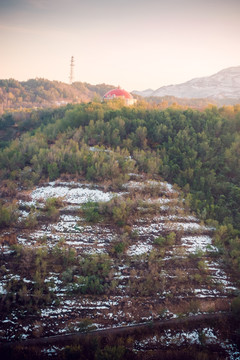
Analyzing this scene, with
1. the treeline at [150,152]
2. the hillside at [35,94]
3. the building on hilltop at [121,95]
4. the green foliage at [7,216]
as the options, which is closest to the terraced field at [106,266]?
the green foliage at [7,216]

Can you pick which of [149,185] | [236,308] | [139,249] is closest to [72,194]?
[149,185]

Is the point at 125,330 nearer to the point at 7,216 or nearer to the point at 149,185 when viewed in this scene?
the point at 7,216

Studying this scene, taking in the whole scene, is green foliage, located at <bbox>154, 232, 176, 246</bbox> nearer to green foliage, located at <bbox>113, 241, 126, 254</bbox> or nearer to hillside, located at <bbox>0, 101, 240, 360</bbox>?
hillside, located at <bbox>0, 101, 240, 360</bbox>

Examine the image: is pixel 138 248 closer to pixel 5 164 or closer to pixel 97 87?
pixel 5 164

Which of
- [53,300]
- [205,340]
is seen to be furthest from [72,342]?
[205,340]

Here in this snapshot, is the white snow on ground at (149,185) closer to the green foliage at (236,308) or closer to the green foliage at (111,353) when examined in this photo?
the green foliage at (236,308)
